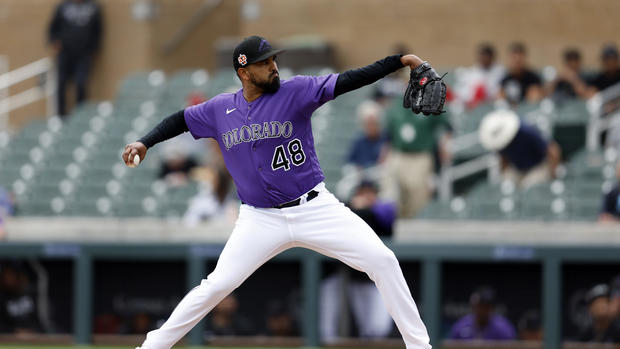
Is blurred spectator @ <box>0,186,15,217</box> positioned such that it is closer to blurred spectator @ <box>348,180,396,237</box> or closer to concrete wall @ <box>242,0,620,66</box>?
blurred spectator @ <box>348,180,396,237</box>

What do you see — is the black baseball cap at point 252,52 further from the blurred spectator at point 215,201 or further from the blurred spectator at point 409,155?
the blurred spectator at point 409,155

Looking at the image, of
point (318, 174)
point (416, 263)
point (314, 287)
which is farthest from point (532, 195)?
point (318, 174)

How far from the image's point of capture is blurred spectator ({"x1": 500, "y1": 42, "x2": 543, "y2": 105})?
11.6 meters

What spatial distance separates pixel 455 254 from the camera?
8.74 metres

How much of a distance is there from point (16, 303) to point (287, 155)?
510 cm

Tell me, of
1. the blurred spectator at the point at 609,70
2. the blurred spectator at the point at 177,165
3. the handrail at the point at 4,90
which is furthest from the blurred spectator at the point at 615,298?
the handrail at the point at 4,90

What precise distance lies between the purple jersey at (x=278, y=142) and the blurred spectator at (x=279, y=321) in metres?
3.64

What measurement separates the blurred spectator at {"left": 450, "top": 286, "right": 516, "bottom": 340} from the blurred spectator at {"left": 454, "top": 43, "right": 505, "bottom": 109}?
3.80 m

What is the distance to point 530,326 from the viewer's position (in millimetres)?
8688

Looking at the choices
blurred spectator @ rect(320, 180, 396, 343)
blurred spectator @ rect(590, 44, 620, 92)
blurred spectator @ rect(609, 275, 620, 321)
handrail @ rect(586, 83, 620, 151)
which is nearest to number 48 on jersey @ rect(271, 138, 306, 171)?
blurred spectator @ rect(320, 180, 396, 343)

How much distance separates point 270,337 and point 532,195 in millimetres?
2708

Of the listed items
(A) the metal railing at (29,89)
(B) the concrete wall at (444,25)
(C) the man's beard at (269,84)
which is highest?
(B) the concrete wall at (444,25)

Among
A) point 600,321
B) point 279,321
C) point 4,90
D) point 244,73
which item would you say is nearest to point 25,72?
point 4,90

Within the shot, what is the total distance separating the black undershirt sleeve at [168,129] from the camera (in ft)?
19.5
